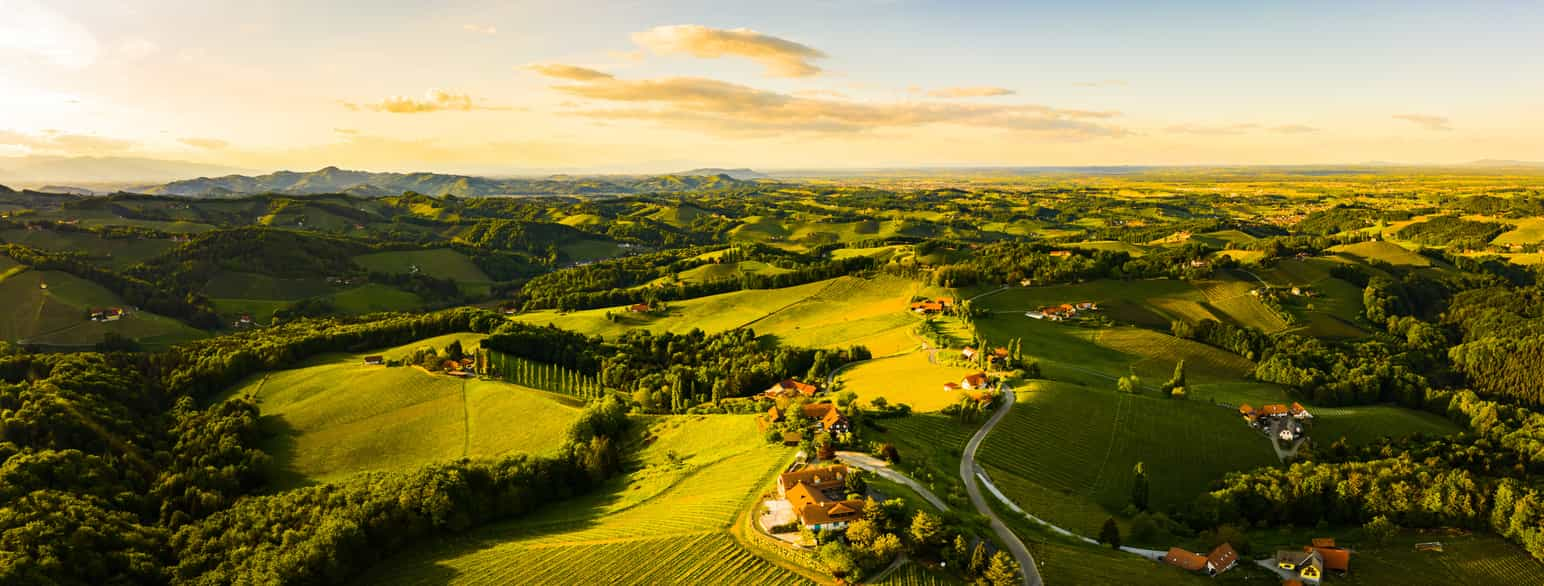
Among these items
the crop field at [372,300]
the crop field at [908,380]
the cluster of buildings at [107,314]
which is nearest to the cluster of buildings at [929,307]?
the crop field at [908,380]

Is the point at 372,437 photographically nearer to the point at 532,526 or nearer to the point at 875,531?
the point at 532,526

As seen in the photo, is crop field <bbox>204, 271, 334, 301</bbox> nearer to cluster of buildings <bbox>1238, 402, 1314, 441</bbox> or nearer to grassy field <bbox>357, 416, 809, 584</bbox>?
grassy field <bbox>357, 416, 809, 584</bbox>

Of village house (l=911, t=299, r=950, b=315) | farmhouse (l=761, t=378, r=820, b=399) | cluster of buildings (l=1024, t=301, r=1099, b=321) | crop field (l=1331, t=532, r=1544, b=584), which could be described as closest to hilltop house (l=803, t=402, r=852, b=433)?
farmhouse (l=761, t=378, r=820, b=399)

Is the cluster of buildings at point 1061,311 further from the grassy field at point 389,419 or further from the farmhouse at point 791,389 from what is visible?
the grassy field at point 389,419

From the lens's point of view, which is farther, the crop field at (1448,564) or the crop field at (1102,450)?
the crop field at (1102,450)

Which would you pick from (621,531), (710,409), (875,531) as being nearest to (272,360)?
(710,409)

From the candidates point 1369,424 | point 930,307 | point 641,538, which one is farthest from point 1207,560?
point 930,307
